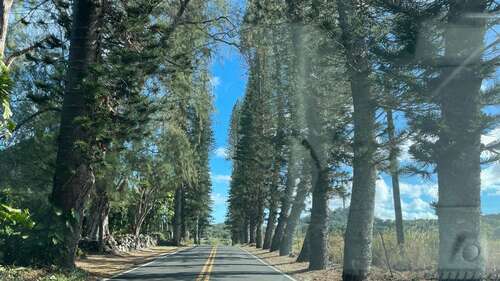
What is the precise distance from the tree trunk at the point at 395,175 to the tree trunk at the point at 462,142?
326 cm

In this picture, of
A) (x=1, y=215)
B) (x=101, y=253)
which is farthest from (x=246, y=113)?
(x=1, y=215)

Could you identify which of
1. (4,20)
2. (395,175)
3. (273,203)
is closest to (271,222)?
(273,203)

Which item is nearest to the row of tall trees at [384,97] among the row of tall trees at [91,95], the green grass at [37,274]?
the row of tall trees at [91,95]

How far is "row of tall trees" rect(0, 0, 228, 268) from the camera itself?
53.6ft

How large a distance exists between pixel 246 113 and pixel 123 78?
35370 mm

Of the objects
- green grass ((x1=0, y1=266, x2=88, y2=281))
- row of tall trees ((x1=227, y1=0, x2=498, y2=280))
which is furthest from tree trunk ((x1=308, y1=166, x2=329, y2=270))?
green grass ((x1=0, y1=266, x2=88, y2=281))

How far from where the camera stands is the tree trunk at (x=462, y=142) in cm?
1082

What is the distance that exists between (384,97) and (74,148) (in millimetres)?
9033

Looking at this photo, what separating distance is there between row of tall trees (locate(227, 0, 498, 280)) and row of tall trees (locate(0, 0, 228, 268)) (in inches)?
105

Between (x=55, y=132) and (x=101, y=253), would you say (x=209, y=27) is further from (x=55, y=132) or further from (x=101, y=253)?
(x=101, y=253)

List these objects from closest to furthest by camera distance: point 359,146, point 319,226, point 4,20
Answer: point 4,20 → point 359,146 → point 319,226

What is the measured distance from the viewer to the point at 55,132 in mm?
24422

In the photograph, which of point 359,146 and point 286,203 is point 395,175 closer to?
point 359,146

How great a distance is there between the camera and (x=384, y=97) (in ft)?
44.3
